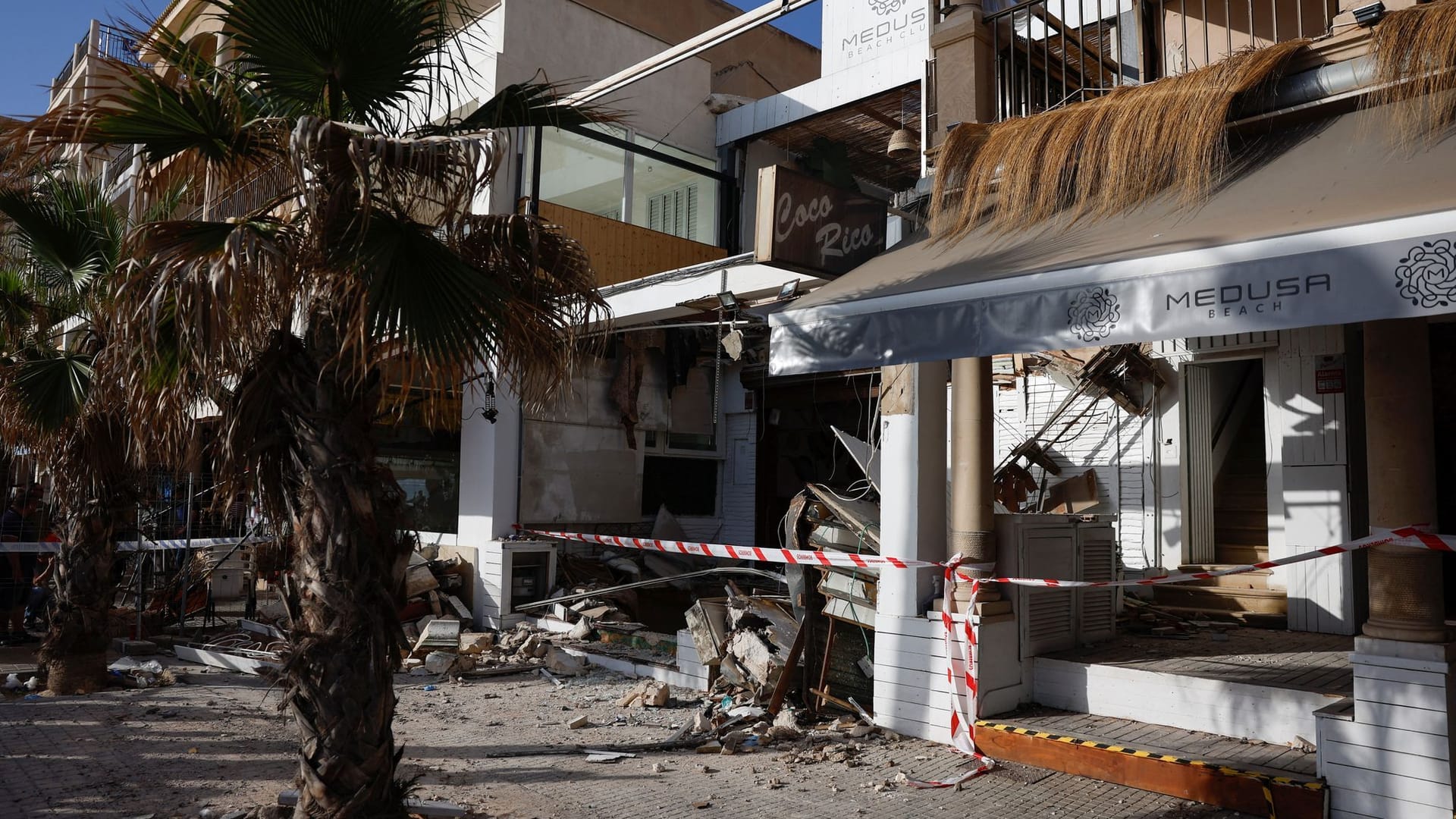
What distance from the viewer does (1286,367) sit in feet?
30.6

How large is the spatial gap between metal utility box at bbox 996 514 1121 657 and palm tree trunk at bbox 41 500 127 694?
25.6 ft

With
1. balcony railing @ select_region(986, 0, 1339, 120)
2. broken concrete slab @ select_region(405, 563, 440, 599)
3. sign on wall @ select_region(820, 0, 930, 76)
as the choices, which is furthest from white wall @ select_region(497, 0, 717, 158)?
broken concrete slab @ select_region(405, 563, 440, 599)

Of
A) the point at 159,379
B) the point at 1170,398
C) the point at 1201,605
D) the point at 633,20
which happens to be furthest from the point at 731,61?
the point at 159,379

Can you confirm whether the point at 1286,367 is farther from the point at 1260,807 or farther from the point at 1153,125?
the point at 1260,807

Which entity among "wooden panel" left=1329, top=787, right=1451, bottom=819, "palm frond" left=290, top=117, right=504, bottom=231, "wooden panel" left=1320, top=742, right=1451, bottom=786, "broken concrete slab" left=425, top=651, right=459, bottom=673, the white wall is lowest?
"broken concrete slab" left=425, top=651, right=459, bottom=673

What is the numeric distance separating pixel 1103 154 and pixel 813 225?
6.69 ft

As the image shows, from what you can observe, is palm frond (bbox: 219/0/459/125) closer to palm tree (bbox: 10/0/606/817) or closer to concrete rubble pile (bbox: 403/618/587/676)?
palm tree (bbox: 10/0/606/817)

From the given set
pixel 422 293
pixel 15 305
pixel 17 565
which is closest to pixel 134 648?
pixel 17 565

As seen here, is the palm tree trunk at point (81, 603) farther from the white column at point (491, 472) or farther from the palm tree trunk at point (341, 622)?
the palm tree trunk at point (341, 622)

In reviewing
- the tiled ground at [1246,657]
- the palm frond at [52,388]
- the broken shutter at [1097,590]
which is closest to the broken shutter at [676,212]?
the palm frond at [52,388]

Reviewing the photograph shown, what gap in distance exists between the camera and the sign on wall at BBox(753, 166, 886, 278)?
6.79 meters

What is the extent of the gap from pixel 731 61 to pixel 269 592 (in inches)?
483

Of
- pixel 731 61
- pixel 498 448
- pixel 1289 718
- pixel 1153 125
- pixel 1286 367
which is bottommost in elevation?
pixel 1289 718

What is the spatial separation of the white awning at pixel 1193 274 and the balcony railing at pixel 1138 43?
205 cm
